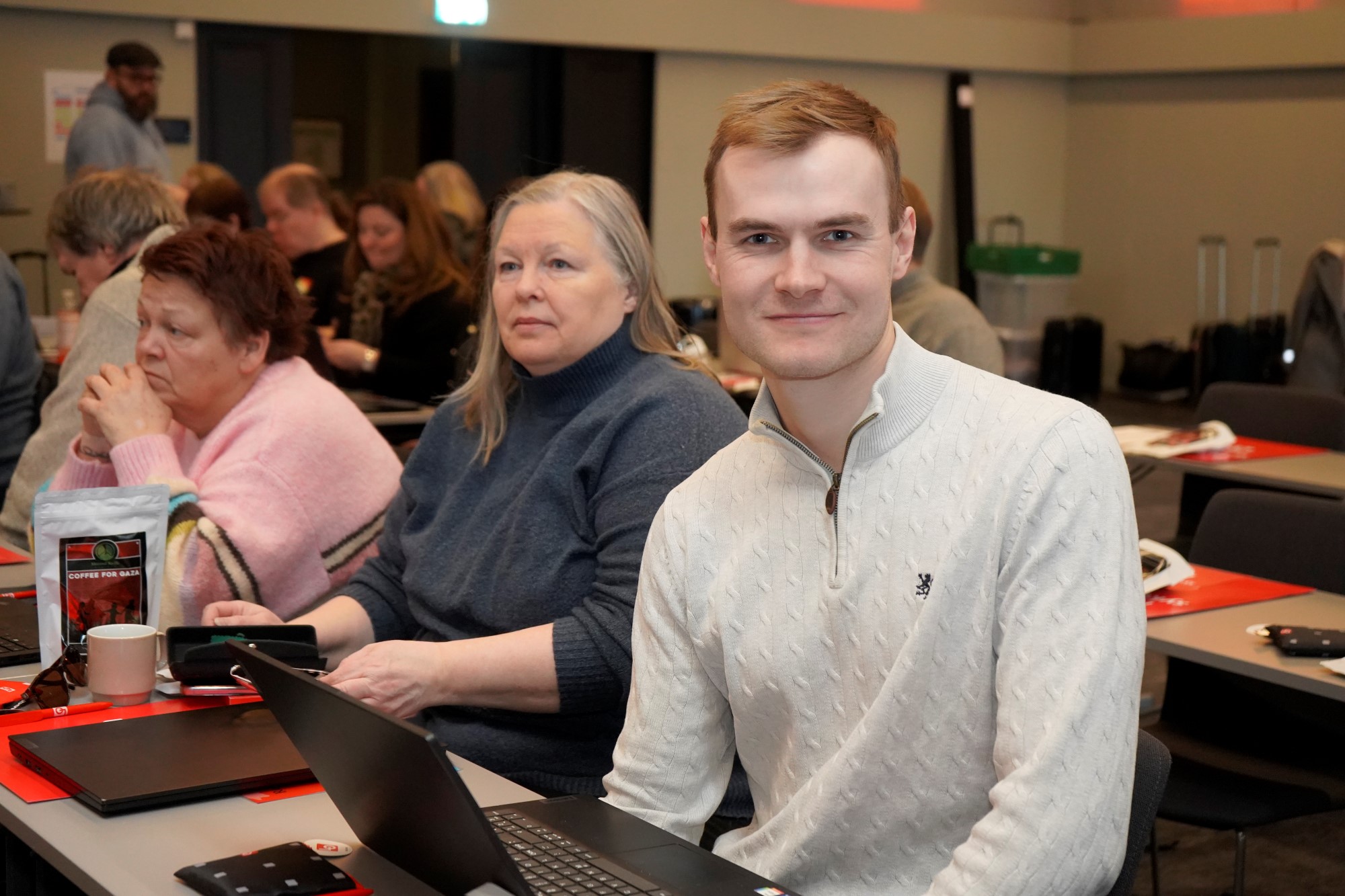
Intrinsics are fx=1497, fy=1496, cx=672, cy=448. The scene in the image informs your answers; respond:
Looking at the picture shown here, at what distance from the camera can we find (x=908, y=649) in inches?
56.4

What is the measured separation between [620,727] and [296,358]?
3.20 feet

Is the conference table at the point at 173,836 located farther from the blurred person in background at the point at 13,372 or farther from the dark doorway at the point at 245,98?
the dark doorway at the point at 245,98

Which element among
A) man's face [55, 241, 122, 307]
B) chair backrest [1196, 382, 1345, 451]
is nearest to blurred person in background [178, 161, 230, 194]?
man's face [55, 241, 122, 307]

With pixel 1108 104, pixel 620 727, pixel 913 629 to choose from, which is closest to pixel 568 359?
pixel 620 727

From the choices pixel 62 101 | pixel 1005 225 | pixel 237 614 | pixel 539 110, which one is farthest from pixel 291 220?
pixel 1005 225

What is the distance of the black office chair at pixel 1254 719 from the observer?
8.31 ft

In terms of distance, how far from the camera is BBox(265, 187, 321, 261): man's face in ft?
21.4

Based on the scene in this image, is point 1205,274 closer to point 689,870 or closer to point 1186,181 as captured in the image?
point 1186,181

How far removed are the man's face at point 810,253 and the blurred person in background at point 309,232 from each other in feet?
16.7

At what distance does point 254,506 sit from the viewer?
248 centimetres

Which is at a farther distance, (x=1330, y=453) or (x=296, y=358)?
(x=1330, y=453)

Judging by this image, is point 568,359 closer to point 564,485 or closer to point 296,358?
point 564,485

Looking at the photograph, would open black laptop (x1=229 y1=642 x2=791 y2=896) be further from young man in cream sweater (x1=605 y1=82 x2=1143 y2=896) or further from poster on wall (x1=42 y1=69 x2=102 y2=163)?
poster on wall (x1=42 y1=69 x2=102 y2=163)

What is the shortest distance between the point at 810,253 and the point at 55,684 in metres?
1.15
